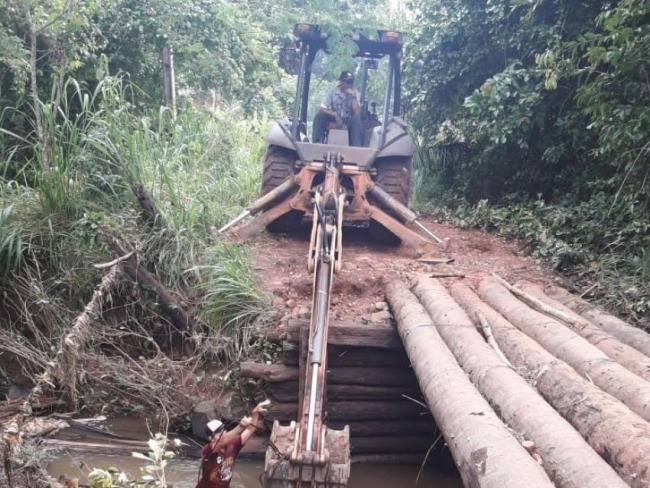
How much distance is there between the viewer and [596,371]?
3.50 metres

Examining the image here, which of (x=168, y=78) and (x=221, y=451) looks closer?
(x=221, y=451)

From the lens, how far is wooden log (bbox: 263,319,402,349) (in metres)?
4.74

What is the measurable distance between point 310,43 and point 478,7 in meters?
2.62

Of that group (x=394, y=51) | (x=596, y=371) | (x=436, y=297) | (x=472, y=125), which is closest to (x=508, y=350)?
(x=596, y=371)

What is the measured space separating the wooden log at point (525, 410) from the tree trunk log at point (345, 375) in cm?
66

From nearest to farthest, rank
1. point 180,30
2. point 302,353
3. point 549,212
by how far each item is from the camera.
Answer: point 302,353
point 549,212
point 180,30

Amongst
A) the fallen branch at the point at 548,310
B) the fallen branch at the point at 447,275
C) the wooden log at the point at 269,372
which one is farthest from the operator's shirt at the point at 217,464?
the fallen branch at the point at 447,275

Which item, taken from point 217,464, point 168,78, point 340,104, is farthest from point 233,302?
point 168,78

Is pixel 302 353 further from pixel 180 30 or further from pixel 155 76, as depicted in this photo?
pixel 155 76

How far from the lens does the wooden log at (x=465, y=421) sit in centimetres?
241

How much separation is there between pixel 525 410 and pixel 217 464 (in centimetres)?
160

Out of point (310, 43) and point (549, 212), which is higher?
point (310, 43)

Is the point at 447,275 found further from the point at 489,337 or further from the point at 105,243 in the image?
the point at 105,243

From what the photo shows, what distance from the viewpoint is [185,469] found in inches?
182
